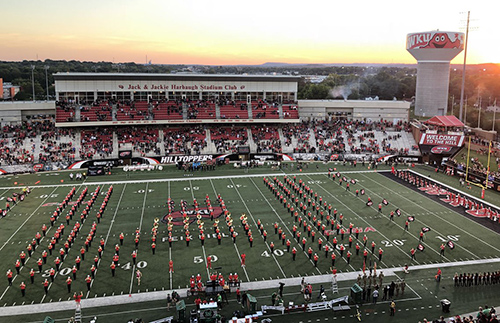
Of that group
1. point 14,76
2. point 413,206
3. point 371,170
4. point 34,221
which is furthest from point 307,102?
point 14,76

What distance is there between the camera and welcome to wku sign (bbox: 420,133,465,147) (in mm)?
43750

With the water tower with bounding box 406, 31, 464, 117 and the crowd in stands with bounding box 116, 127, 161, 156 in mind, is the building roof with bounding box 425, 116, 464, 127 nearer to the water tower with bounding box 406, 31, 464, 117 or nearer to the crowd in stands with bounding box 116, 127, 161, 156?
the water tower with bounding box 406, 31, 464, 117

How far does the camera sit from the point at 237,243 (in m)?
21.5

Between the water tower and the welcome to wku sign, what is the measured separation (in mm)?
24811

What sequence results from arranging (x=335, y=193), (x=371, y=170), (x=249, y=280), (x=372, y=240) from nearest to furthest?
(x=249, y=280)
(x=372, y=240)
(x=335, y=193)
(x=371, y=170)

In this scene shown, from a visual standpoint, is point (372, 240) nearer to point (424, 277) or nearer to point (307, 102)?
point (424, 277)

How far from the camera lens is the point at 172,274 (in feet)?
59.5

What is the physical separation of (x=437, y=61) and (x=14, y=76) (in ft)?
322

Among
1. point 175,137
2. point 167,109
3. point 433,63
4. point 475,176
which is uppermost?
point 433,63

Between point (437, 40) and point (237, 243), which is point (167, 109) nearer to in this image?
point (237, 243)

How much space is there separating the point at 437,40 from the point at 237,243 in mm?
58526

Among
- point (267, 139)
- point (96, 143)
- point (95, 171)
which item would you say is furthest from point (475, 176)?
point (96, 143)

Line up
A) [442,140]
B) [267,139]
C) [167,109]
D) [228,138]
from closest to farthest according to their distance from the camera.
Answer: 1. [442,140]
2. [228,138]
3. [267,139]
4. [167,109]

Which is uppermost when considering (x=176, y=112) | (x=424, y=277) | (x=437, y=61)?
(x=437, y=61)
